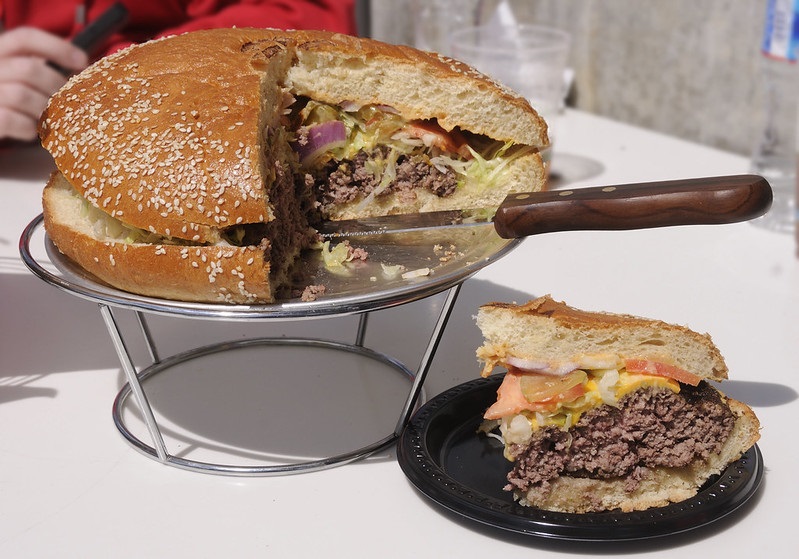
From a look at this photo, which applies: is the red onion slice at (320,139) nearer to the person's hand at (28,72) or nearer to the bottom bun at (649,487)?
the bottom bun at (649,487)

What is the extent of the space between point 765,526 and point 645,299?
1.07m

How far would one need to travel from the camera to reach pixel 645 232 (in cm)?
321

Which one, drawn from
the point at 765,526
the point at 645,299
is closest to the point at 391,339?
the point at 645,299

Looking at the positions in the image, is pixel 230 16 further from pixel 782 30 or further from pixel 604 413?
pixel 604 413

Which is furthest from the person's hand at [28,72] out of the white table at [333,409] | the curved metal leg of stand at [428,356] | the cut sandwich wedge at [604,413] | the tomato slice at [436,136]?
the cut sandwich wedge at [604,413]

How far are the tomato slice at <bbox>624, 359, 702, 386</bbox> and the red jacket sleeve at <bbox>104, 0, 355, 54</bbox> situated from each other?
2.66 metres

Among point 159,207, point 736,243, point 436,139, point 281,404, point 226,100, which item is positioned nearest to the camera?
point 159,207

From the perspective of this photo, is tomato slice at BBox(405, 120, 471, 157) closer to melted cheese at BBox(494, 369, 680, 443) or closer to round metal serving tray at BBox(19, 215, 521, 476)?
round metal serving tray at BBox(19, 215, 521, 476)

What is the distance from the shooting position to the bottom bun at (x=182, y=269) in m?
1.77

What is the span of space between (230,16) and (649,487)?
296 centimetres

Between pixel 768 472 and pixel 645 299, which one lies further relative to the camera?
pixel 645 299

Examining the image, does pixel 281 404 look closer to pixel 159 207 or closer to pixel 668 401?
pixel 159 207

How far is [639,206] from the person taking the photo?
5.68 feet

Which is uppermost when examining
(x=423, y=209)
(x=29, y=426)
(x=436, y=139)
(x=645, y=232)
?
(x=436, y=139)
